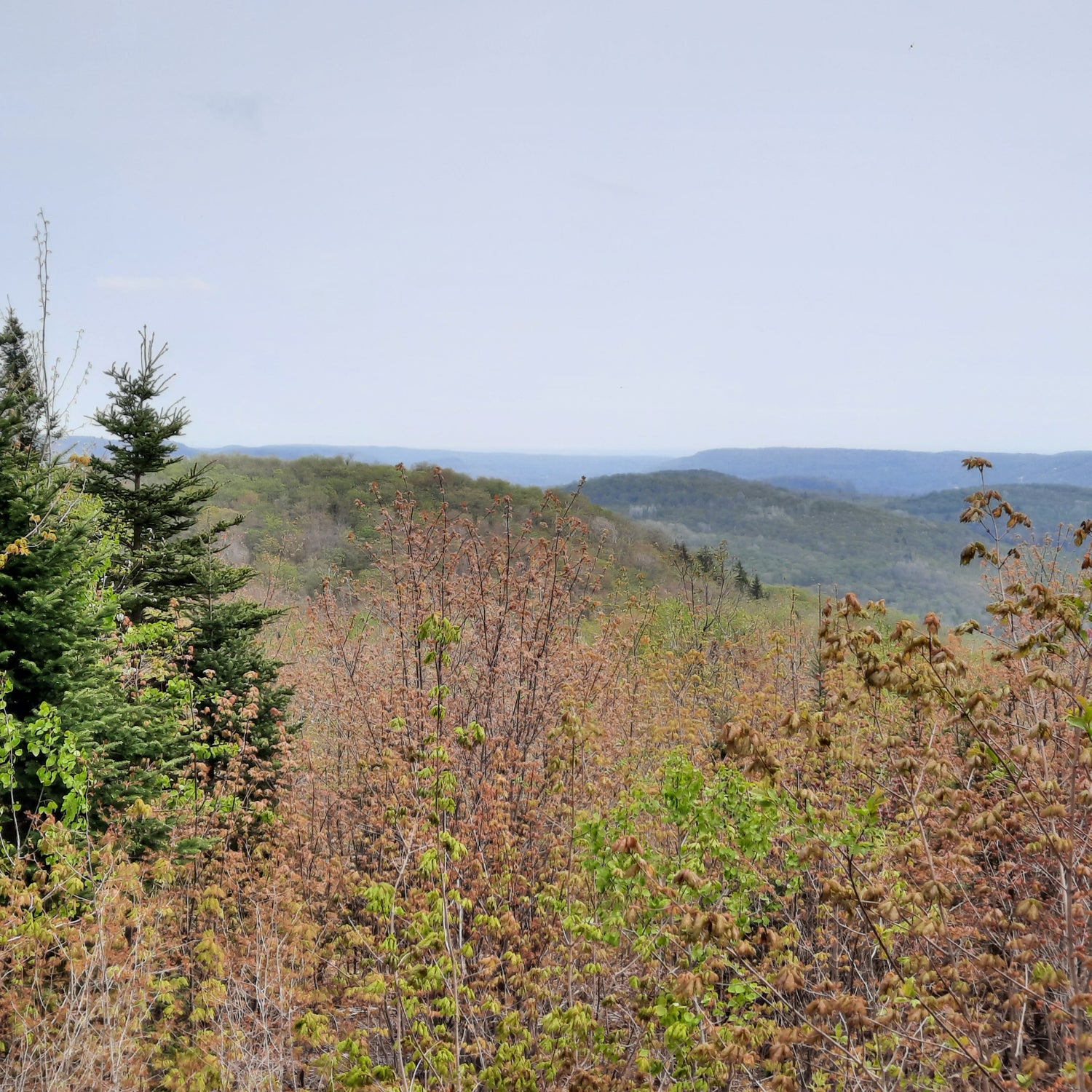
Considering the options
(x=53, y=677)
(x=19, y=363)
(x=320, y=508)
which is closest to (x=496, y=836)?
(x=53, y=677)

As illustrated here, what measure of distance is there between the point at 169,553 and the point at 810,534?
11225cm

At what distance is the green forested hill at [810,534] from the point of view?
90.6m

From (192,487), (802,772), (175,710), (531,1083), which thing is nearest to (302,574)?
(192,487)

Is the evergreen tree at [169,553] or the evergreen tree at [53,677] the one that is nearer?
the evergreen tree at [53,677]

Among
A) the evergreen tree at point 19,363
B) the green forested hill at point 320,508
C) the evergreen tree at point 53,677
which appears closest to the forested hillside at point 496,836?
the evergreen tree at point 53,677

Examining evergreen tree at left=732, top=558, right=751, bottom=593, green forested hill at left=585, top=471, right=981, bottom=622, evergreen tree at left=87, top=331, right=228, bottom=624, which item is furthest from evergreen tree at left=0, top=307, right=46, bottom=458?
green forested hill at left=585, top=471, right=981, bottom=622

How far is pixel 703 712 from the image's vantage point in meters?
10.1

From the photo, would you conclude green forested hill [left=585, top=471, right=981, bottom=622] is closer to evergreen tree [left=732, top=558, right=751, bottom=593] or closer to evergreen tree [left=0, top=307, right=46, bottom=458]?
evergreen tree [left=732, top=558, right=751, bottom=593]

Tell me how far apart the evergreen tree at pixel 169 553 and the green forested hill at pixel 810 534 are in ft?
247

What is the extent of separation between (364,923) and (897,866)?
495 centimetres

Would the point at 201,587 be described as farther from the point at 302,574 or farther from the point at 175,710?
the point at 302,574

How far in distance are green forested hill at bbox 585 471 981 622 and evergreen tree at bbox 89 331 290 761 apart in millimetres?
75401

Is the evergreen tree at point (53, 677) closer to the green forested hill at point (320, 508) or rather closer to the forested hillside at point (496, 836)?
the forested hillside at point (496, 836)

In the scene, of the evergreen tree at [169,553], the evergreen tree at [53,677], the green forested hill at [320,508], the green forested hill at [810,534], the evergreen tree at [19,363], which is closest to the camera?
the evergreen tree at [53,677]
